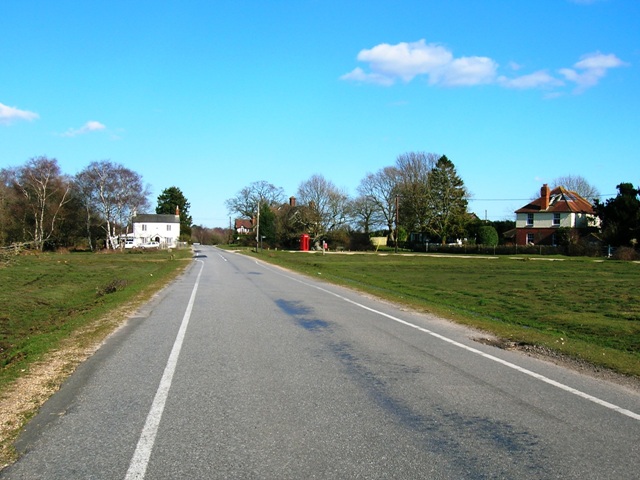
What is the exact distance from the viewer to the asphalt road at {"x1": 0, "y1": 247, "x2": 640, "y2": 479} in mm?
4570

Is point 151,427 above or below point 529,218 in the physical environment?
below

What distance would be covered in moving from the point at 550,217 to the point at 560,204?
2.18 meters

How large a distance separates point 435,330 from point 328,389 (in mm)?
5944

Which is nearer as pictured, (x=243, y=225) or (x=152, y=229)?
(x=152, y=229)

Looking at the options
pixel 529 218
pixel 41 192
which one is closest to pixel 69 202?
pixel 41 192

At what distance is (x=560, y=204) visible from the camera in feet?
246

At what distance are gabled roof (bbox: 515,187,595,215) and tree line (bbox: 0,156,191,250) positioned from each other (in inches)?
2337

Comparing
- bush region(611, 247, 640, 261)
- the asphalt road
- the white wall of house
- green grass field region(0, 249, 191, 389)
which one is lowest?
green grass field region(0, 249, 191, 389)

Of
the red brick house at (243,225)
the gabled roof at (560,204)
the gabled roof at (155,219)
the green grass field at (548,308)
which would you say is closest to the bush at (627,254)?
the gabled roof at (560,204)

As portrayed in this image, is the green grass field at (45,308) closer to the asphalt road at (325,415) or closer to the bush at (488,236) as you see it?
the asphalt road at (325,415)

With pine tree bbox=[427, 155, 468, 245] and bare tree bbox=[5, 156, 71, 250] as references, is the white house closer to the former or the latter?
bare tree bbox=[5, 156, 71, 250]

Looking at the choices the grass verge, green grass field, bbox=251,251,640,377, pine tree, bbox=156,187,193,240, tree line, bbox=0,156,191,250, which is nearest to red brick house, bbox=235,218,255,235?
pine tree, bbox=156,187,193,240

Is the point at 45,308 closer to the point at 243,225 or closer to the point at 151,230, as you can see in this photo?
the point at 151,230

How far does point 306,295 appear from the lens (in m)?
20.2
